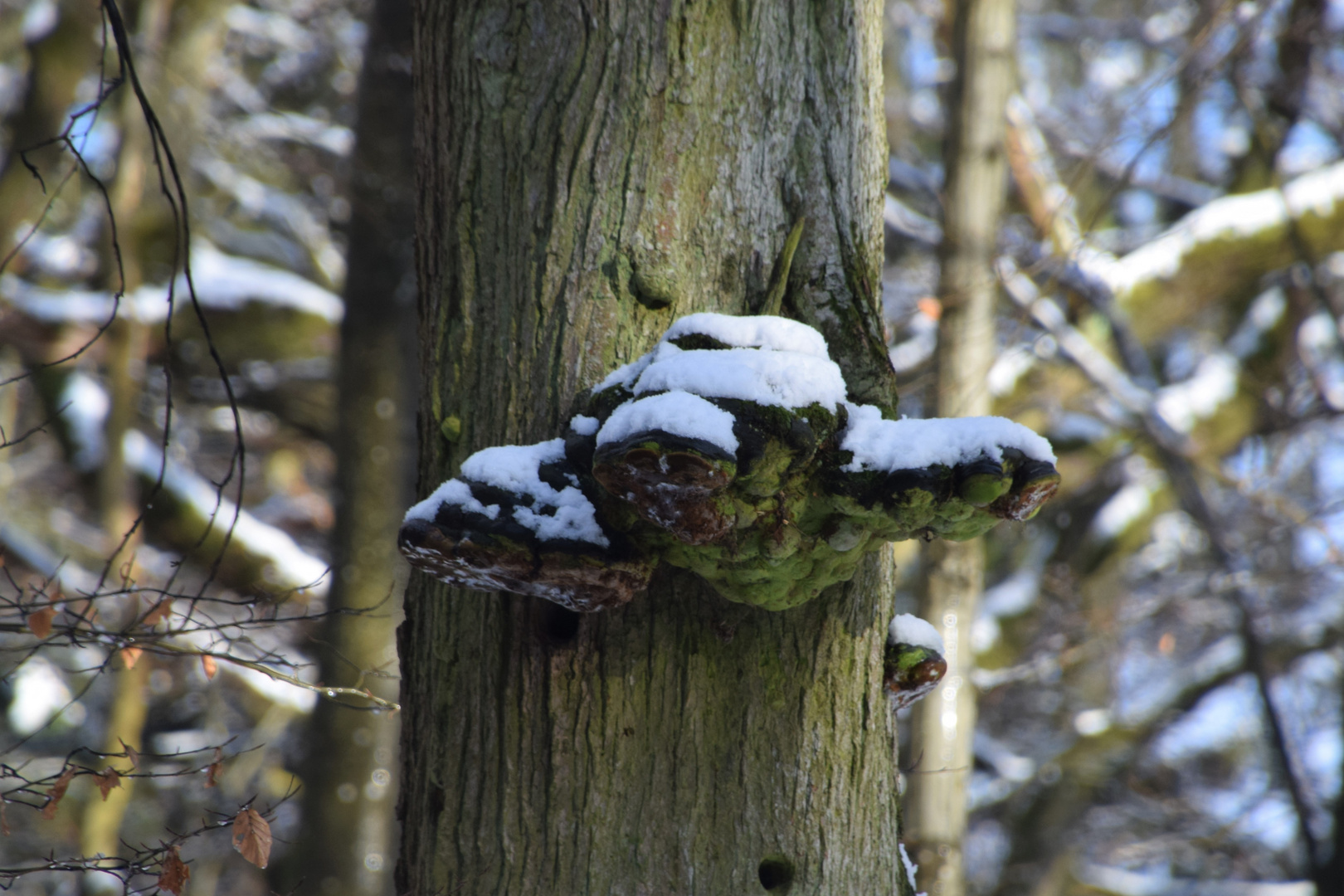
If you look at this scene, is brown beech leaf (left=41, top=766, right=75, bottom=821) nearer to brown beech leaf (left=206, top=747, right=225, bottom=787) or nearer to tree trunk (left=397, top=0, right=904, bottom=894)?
brown beech leaf (left=206, top=747, right=225, bottom=787)

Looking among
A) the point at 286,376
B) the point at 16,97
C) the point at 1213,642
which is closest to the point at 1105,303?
the point at 1213,642

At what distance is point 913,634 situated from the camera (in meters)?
1.94

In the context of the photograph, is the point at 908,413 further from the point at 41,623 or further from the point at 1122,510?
the point at 41,623

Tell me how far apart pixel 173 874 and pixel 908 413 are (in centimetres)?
494

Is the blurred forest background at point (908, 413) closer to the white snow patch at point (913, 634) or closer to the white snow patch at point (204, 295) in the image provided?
the white snow patch at point (204, 295)

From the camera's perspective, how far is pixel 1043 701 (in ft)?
38.7

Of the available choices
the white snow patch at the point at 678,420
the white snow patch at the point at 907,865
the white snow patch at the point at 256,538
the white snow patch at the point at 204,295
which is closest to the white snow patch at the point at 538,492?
the white snow patch at the point at 678,420

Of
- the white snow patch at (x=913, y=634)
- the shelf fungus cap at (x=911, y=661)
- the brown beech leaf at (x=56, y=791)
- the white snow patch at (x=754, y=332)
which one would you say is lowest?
the brown beech leaf at (x=56, y=791)

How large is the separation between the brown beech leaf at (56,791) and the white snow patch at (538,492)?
1.14 metres

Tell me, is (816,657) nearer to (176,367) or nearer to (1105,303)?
(1105,303)

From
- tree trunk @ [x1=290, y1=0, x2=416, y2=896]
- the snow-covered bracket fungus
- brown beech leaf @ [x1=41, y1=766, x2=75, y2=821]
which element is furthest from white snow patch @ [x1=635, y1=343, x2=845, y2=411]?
tree trunk @ [x1=290, y1=0, x2=416, y2=896]

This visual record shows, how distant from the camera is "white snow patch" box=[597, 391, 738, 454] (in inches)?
50.4

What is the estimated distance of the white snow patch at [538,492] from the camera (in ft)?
4.79

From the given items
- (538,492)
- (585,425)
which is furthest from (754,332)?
(538,492)
